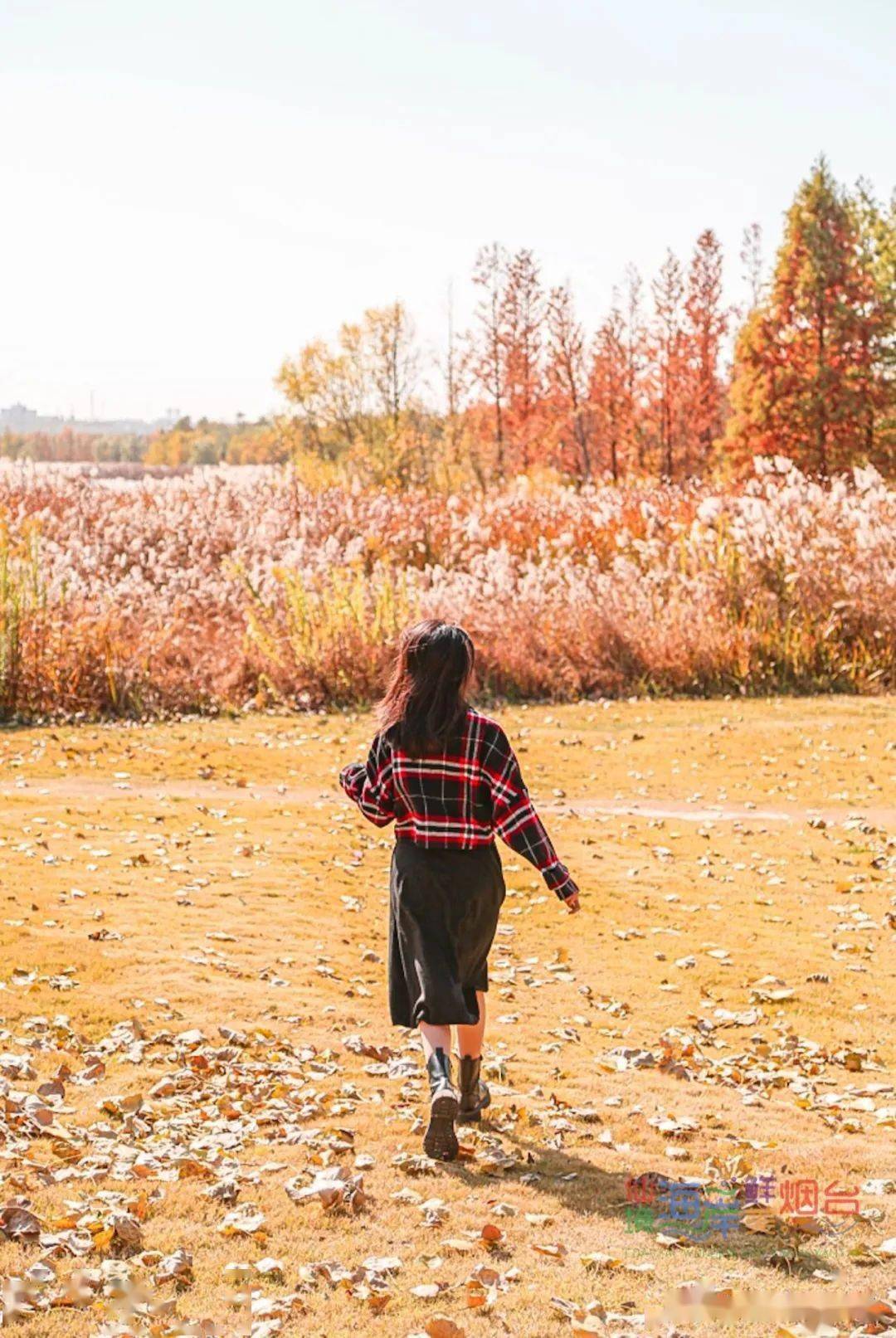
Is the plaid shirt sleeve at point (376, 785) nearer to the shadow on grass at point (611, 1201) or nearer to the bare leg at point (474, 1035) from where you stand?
the bare leg at point (474, 1035)

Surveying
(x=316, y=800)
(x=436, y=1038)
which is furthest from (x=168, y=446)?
(x=436, y=1038)

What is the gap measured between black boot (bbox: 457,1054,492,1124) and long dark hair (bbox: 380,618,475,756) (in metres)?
1.08

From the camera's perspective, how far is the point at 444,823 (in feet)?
16.0

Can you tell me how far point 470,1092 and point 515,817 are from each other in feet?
3.23

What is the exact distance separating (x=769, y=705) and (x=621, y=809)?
4.02m

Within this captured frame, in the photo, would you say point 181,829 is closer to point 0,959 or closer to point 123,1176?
point 0,959

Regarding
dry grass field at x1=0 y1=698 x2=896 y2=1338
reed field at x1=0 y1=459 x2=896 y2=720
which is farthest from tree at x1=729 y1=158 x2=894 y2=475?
dry grass field at x1=0 y1=698 x2=896 y2=1338

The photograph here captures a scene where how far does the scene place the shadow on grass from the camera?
405cm

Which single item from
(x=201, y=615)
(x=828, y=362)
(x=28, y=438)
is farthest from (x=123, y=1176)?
(x=28, y=438)

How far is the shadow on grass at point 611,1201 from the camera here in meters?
4.05

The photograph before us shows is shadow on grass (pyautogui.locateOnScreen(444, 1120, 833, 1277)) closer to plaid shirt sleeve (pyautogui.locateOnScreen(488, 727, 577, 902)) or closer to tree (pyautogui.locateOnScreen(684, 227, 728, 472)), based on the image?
→ plaid shirt sleeve (pyautogui.locateOnScreen(488, 727, 577, 902))

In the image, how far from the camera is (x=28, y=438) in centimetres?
9969

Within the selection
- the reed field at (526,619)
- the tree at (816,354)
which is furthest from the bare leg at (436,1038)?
the tree at (816,354)

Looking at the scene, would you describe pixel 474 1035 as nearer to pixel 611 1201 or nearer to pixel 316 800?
pixel 611 1201
